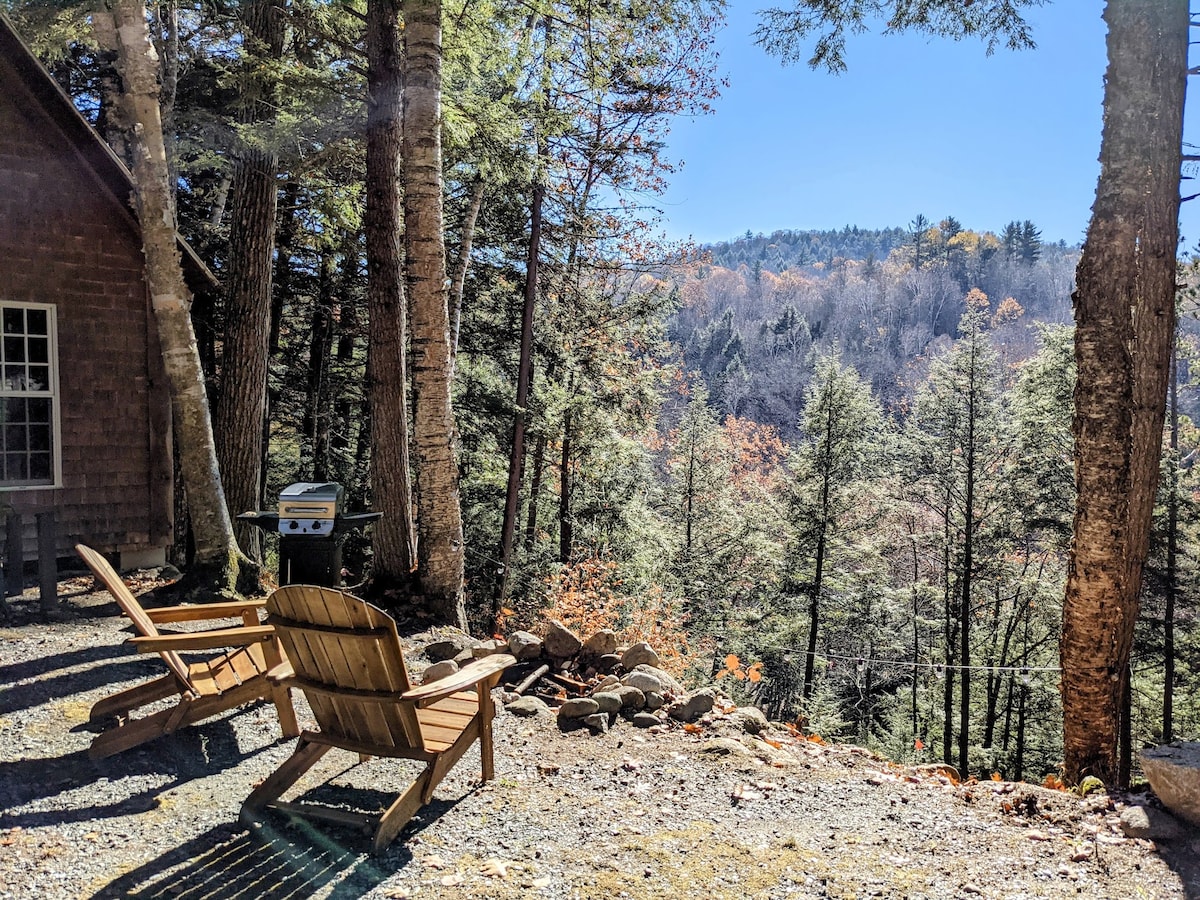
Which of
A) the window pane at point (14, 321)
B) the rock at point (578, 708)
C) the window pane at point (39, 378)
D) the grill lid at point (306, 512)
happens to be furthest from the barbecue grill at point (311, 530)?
the window pane at point (14, 321)

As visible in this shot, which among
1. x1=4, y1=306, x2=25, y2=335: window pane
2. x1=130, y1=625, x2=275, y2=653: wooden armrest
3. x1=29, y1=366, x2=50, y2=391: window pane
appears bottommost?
x1=130, y1=625, x2=275, y2=653: wooden armrest

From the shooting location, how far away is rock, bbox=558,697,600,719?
4777 millimetres

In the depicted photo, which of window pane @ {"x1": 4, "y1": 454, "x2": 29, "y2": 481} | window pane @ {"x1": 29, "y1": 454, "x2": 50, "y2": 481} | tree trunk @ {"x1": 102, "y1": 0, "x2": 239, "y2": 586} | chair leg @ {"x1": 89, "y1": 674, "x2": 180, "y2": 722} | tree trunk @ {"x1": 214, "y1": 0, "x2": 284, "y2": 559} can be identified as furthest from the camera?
tree trunk @ {"x1": 214, "y1": 0, "x2": 284, "y2": 559}

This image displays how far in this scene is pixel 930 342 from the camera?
87.6 metres

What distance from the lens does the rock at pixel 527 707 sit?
4.91 metres

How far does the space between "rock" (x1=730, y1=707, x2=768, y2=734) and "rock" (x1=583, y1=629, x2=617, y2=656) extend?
1.06 metres

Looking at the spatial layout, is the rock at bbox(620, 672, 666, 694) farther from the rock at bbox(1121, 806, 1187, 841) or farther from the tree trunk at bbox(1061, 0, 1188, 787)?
the tree trunk at bbox(1061, 0, 1188, 787)

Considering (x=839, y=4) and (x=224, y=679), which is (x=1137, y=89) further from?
(x=224, y=679)

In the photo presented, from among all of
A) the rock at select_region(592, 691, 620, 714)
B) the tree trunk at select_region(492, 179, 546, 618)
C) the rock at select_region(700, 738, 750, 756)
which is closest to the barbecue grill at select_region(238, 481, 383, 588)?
the rock at select_region(592, 691, 620, 714)

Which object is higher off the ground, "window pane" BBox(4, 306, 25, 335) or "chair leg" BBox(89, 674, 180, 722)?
"window pane" BBox(4, 306, 25, 335)

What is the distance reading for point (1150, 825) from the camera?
3482 mm

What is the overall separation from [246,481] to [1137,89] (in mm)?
8674

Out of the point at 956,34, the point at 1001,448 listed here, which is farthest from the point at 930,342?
the point at 956,34

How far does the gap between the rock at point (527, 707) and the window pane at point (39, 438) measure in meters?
5.82
